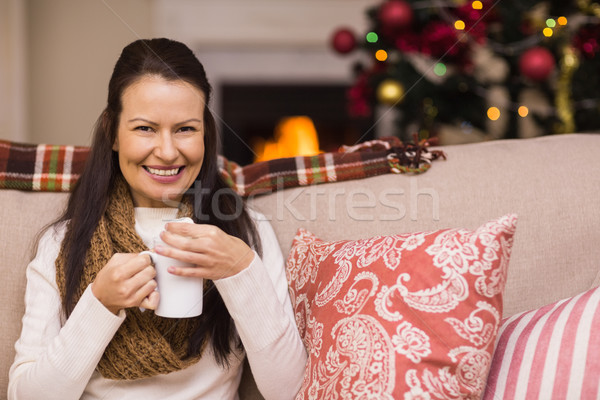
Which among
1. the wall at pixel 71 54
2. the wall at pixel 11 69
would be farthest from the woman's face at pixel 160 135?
the wall at pixel 71 54

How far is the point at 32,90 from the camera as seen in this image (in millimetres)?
3188

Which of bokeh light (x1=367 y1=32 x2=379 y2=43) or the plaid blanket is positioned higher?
bokeh light (x1=367 y1=32 x2=379 y2=43)

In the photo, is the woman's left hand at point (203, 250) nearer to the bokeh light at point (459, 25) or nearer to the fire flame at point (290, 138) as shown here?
the bokeh light at point (459, 25)

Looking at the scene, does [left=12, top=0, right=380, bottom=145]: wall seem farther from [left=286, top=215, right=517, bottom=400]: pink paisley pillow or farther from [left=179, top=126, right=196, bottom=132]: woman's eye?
[left=286, top=215, right=517, bottom=400]: pink paisley pillow

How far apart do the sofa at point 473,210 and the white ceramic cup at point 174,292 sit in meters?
0.33

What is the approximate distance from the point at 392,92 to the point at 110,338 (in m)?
1.56

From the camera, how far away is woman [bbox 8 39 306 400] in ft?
2.96

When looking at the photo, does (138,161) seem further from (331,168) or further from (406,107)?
(406,107)

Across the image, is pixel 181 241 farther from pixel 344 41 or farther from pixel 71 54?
pixel 71 54

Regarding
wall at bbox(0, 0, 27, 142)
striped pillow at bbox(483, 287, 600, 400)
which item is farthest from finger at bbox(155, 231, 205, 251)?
wall at bbox(0, 0, 27, 142)

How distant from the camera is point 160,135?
39.3 inches

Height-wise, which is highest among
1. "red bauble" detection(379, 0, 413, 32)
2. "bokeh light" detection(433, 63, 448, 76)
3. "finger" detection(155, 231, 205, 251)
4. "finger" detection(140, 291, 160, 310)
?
"red bauble" detection(379, 0, 413, 32)

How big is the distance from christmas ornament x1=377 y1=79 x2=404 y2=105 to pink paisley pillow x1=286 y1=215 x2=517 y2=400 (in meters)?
1.36

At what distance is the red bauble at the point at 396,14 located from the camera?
2.03 meters
